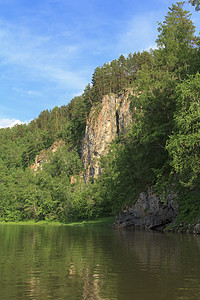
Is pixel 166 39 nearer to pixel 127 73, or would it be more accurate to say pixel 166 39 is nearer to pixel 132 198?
pixel 132 198

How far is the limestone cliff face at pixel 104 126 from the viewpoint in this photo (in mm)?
105688

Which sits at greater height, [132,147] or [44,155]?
[44,155]

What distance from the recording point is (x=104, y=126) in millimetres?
108562

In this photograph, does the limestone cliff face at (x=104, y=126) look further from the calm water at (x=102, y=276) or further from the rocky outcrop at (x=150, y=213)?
the calm water at (x=102, y=276)

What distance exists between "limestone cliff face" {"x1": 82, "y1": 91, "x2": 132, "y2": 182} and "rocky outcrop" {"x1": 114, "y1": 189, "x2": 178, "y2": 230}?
5250cm

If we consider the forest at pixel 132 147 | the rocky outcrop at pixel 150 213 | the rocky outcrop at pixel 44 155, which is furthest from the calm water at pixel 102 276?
the rocky outcrop at pixel 44 155

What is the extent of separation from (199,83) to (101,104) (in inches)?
3335

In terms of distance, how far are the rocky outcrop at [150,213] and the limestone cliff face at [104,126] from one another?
172ft

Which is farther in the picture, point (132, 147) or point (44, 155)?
point (44, 155)

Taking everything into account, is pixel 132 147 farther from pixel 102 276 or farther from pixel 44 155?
pixel 44 155

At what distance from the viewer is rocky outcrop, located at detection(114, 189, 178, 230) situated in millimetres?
37906

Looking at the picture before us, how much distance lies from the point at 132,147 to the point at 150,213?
11492mm

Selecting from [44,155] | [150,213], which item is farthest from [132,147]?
[44,155]

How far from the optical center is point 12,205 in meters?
103
